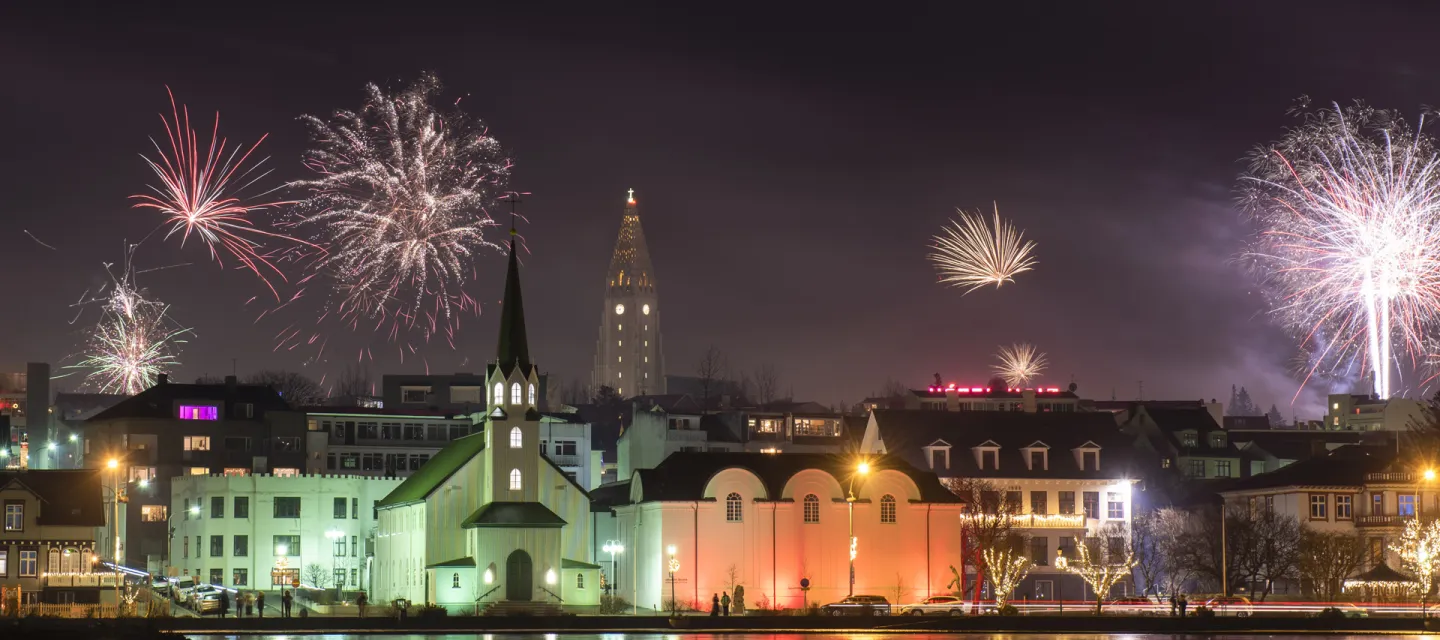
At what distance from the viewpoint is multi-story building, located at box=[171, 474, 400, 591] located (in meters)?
128

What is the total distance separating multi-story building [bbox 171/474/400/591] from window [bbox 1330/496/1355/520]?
62.5 meters

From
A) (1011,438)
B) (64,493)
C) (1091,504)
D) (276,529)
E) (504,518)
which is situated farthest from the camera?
(276,529)

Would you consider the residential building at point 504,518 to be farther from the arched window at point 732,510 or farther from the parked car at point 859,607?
the parked car at point 859,607

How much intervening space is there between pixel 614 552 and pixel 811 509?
549 inches

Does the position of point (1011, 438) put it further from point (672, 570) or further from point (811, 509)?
point (672, 570)

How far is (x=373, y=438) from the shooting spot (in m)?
148

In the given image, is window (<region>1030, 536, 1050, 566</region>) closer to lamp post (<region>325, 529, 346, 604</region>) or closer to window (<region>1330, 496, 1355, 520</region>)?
window (<region>1330, 496, 1355, 520</region>)

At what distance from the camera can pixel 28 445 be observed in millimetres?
165375

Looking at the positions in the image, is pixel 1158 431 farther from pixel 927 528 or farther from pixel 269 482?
pixel 269 482

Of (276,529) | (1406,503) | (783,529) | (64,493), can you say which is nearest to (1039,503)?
(783,529)

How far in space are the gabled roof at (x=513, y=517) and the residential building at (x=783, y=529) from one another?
5.09m

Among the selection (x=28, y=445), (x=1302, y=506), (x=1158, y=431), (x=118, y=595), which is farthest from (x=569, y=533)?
(x=28, y=445)

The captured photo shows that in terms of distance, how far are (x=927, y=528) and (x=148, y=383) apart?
66117 mm

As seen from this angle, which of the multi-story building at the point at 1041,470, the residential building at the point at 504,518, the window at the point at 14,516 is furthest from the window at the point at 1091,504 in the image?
the window at the point at 14,516
